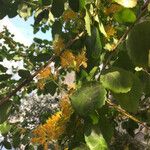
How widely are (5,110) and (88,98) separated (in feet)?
1.30

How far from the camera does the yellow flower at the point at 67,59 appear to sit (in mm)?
1216

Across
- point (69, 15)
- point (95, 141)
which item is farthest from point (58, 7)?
point (95, 141)

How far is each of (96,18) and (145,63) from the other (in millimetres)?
331

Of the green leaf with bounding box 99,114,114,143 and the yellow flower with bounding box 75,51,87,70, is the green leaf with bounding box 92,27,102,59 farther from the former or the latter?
the green leaf with bounding box 99,114,114,143

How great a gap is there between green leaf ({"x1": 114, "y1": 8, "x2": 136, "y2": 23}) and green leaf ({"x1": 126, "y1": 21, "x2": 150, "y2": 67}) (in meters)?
0.16

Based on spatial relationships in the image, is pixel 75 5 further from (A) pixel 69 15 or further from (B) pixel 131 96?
(B) pixel 131 96

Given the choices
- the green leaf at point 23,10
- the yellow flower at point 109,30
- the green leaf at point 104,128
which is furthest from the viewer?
the green leaf at point 23,10

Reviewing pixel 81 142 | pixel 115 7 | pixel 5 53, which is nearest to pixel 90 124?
pixel 81 142

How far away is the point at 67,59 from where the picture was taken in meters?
1.25

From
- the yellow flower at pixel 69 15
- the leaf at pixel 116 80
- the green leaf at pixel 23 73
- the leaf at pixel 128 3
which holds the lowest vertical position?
the green leaf at pixel 23 73

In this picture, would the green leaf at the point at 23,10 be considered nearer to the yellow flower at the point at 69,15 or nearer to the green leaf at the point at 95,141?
the yellow flower at the point at 69,15

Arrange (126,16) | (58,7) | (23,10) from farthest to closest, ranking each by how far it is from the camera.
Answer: (23,10)
(58,7)
(126,16)

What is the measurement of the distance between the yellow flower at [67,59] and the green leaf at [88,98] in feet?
0.65

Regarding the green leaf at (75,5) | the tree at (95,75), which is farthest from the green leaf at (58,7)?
the green leaf at (75,5)
